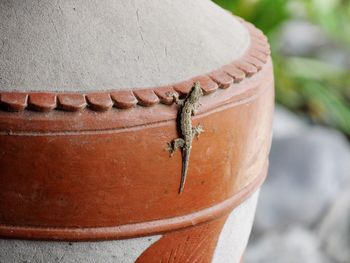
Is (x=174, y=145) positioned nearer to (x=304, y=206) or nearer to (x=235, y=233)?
(x=235, y=233)

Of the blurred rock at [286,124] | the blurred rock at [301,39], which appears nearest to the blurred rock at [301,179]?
the blurred rock at [286,124]

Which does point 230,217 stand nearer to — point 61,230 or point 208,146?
point 208,146

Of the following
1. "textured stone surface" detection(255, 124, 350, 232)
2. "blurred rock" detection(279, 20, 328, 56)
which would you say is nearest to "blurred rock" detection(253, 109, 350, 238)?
"textured stone surface" detection(255, 124, 350, 232)

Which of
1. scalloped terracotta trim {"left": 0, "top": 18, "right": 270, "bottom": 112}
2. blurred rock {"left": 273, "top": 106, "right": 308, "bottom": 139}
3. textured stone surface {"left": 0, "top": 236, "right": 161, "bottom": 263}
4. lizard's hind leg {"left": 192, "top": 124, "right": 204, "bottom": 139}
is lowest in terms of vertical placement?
blurred rock {"left": 273, "top": 106, "right": 308, "bottom": 139}

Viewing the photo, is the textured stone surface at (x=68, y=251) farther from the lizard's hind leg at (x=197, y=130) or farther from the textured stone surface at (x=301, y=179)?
the textured stone surface at (x=301, y=179)

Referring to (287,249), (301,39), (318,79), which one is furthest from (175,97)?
(301,39)

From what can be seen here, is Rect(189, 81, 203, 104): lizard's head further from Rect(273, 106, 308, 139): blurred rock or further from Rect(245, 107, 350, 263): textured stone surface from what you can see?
Rect(273, 106, 308, 139): blurred rock
